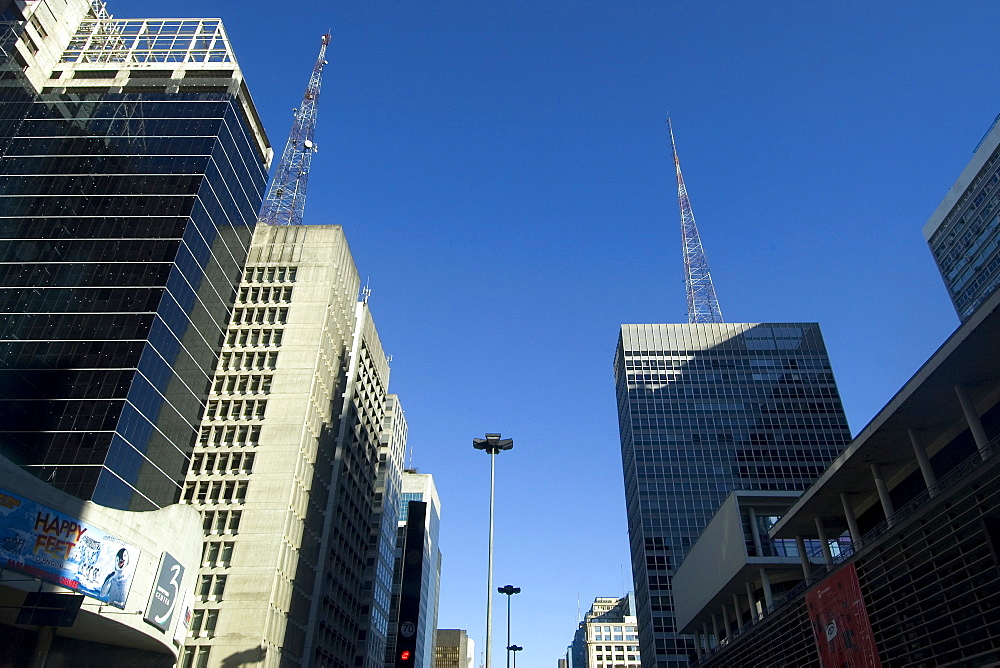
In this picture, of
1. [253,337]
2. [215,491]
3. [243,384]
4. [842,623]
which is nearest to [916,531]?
[842,623]

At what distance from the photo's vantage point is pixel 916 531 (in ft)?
113

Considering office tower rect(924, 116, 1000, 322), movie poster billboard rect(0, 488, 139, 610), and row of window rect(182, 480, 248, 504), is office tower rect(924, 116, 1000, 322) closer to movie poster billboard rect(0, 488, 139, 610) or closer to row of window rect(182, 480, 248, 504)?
row of window rect(182, 480, 248, 504)

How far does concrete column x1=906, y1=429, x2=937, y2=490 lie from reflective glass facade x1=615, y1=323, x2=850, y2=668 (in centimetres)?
9607

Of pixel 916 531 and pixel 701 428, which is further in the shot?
pixel 701 428

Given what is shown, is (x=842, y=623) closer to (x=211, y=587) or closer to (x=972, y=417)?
(x=972, y=417)

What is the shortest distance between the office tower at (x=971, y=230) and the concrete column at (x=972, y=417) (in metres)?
71.1

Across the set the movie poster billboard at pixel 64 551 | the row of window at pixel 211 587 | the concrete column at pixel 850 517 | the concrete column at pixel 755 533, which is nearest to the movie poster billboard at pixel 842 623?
the concrete column at pixel 850 517

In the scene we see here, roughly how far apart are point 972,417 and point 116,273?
8041cm

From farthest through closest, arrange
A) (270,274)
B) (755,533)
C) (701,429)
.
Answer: (701,429)
(270,274)
(755,533)

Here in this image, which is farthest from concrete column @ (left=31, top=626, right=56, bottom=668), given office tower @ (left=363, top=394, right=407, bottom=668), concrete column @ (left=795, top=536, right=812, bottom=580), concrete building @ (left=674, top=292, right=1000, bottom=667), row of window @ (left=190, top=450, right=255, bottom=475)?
office tower @ (left=363, top=394, right=407, bottom=668)

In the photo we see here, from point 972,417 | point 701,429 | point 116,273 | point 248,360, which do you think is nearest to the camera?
point 972,417

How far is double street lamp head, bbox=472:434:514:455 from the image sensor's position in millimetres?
42688

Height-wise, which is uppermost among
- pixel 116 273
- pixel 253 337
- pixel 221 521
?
pixel 253 337

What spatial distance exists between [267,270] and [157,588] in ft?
166
